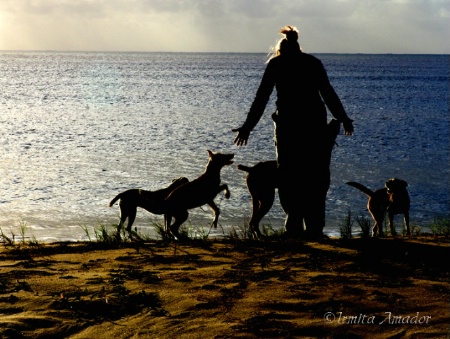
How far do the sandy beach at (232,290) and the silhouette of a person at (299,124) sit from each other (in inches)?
23.7

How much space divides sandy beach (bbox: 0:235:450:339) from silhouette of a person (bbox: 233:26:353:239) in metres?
0.60

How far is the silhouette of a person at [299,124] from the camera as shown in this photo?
8.05 meters

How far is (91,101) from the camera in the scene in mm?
49219

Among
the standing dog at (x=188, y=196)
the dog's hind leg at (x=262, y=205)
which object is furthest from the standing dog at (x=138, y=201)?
the dog's hind leg at (x=262, y=205)

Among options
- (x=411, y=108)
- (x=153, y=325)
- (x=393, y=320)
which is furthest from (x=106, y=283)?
(x=411, y=108)

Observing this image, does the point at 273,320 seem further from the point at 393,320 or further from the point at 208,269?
the point at 208,269

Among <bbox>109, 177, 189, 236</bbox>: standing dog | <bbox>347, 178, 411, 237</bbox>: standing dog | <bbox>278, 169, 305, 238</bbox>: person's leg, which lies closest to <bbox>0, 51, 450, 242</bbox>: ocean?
<bbox>109, 177, 189, 236</bbox>: standing dog

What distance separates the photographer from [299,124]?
26.8 ft

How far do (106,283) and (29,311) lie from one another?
2.93ft

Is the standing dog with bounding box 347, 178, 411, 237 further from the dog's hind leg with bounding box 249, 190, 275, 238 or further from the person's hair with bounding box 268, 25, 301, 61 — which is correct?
the person's hair with bounding box 268, 25, 301, 61

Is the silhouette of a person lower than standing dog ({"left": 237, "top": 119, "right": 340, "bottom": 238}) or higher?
higher

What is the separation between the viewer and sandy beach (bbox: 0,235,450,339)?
5.10 m

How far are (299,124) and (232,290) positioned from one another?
2794 millimetres

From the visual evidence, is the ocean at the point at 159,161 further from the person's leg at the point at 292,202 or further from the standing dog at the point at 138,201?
the person's leg at the point at 292,202
